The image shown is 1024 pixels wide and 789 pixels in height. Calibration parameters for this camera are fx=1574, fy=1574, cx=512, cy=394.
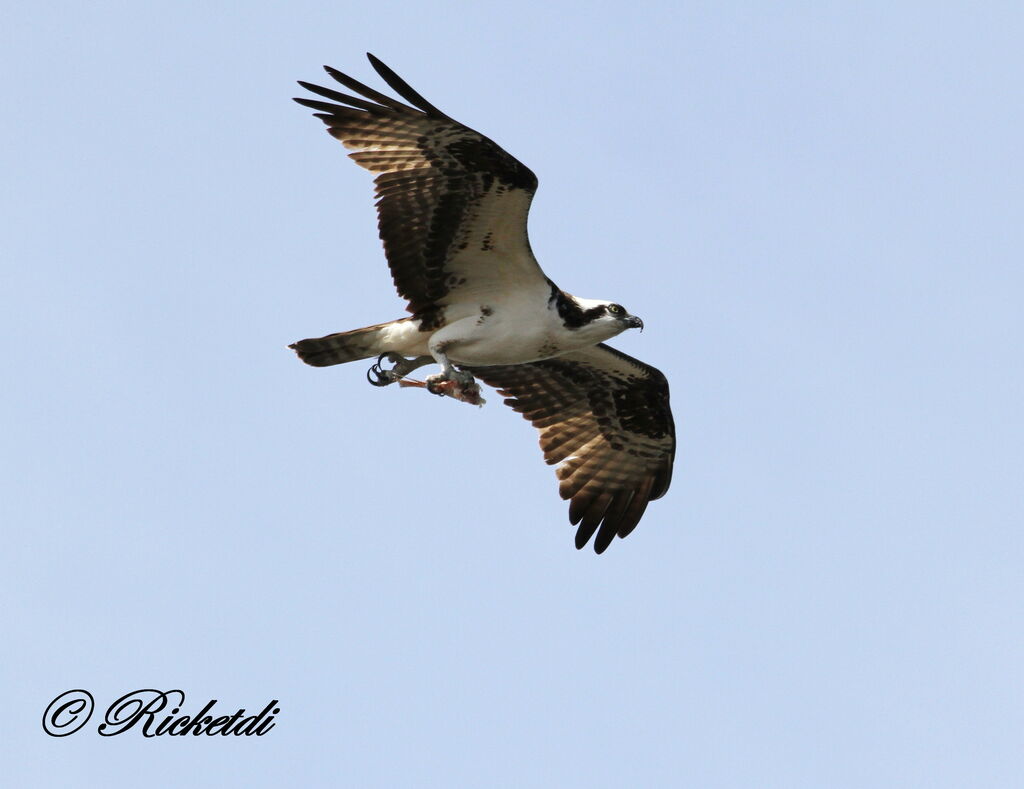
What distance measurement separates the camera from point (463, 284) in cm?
1330

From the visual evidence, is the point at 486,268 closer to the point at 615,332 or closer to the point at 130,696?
the point at 615,332

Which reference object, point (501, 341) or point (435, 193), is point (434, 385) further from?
point (435, 193)

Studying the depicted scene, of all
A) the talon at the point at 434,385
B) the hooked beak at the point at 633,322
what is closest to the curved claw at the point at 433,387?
the talon at the point at 434,385

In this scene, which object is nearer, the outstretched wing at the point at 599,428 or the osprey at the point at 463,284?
the osprey at the point at 463,284

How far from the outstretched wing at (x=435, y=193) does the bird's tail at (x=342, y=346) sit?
0.41 metres

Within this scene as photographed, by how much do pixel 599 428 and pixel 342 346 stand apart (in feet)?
9.81

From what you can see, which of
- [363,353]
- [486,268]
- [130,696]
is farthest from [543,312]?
[130,696]

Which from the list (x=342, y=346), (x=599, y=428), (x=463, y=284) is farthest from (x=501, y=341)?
(x=599, y=428)

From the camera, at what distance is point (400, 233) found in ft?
42.3

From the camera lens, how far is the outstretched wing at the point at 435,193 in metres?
12.4

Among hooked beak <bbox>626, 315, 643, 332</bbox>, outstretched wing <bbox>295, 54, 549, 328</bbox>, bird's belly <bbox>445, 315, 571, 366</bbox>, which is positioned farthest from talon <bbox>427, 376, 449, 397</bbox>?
hooked beak <bbox>626, 315, 643, 332</bbox>

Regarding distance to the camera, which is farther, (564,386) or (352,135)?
(564,386)

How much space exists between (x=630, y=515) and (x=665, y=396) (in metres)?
1.18

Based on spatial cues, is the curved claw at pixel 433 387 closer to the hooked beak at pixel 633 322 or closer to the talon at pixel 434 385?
the talon at pixel 434 385
